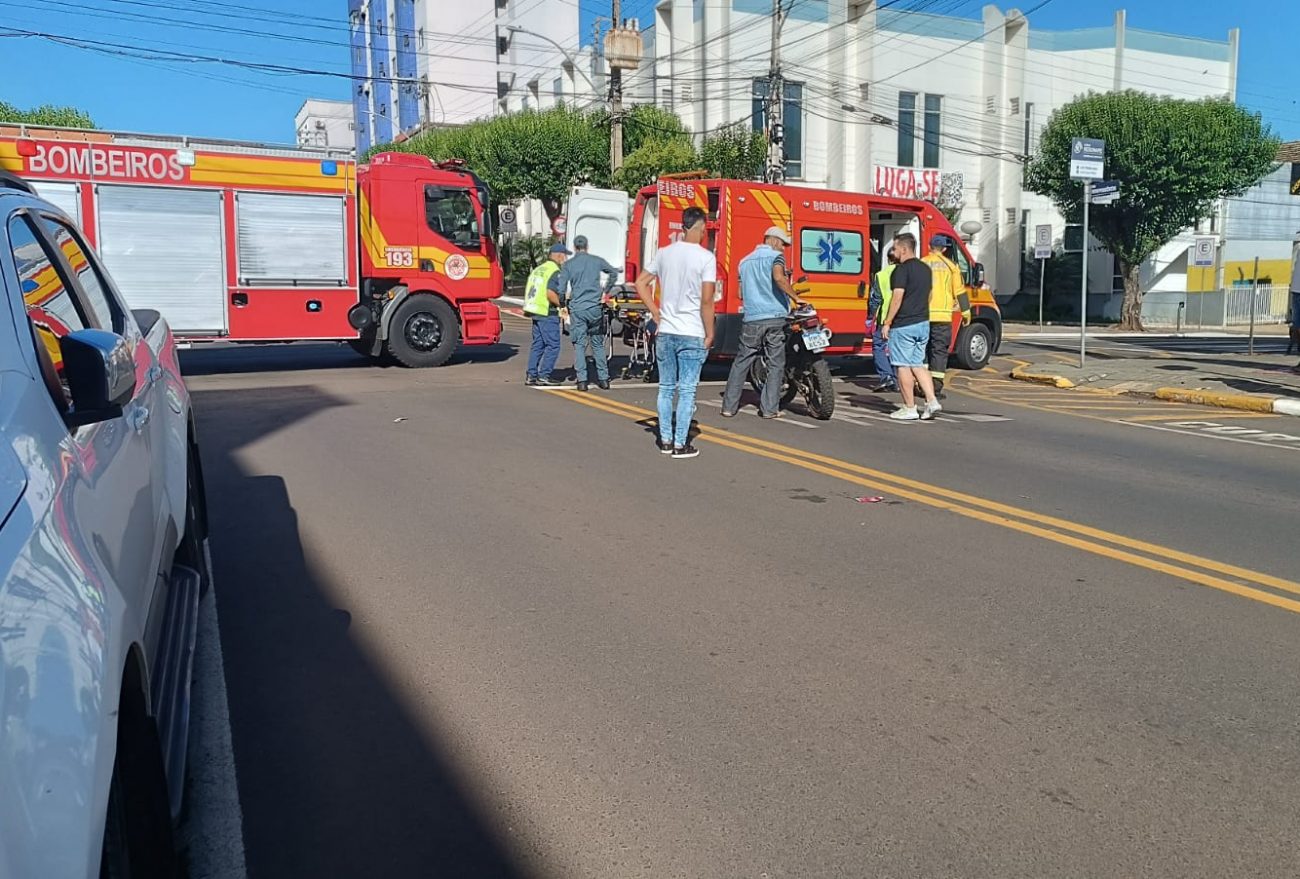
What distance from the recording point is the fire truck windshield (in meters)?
16.0

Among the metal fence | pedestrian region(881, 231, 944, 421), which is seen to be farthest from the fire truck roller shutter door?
the metal fence

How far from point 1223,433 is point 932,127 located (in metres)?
30.6

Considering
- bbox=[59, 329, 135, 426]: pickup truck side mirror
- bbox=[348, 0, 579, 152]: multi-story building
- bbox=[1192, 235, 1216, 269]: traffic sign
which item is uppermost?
bbox=[348, 0, 579, 152]: multi-story building

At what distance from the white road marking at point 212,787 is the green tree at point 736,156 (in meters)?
29.5

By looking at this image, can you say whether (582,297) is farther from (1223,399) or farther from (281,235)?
(1223,399)

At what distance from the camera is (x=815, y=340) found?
10.8 meters

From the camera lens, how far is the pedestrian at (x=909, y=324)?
10.6 metres

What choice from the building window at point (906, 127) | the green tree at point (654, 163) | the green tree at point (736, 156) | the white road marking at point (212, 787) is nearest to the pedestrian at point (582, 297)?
the white road marking at point (212, 787)

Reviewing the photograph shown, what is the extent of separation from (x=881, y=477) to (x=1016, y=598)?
289 centimetres

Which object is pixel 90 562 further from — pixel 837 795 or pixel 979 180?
pixel 979 180

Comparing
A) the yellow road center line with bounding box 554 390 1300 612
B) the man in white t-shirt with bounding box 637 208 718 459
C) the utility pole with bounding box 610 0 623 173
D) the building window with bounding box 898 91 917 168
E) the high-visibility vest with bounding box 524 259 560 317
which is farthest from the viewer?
the building window with bounding box 898 91 917 168

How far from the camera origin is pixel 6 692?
1.57m

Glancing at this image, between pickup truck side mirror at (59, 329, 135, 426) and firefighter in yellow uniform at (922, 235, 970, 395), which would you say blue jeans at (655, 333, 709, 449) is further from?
pickup truck side mirror at (59, 329, 135, 426)

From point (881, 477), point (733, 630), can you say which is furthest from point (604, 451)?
point (733, 630)
